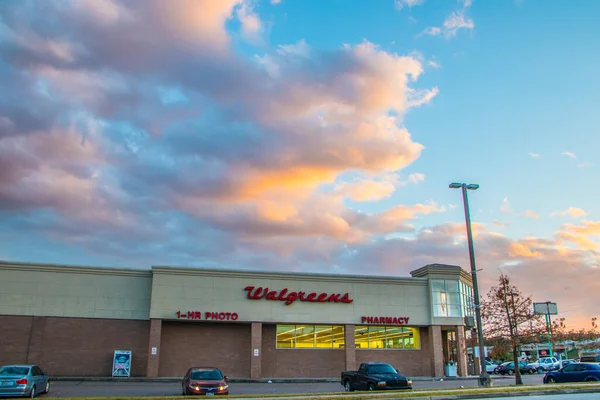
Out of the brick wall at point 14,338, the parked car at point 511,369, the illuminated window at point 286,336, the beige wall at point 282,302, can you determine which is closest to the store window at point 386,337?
the beige wall at point 282,302

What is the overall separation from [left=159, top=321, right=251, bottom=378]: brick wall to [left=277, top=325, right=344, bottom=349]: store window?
2855mm

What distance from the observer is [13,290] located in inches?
1519

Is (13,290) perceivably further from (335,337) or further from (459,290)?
(459,290)

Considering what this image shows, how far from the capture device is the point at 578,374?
33.6 meters

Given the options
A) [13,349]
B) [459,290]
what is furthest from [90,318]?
[459,290]

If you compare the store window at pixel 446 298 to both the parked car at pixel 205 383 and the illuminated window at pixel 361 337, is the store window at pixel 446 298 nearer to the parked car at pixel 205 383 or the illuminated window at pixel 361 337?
the illuminated window at pixel 361 337

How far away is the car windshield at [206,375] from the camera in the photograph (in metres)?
24.6

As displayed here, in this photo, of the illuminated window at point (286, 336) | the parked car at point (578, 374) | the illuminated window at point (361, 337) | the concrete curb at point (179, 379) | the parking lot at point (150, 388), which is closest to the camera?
the parking lot at point (150, 388)

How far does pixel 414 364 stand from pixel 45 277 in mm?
29651

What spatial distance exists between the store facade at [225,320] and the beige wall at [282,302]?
0.08 metres

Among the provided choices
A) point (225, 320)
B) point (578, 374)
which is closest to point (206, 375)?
point (225, 320)

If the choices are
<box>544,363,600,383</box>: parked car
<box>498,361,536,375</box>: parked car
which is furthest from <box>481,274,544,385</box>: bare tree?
<box>498,361,536,375</box>: parked car

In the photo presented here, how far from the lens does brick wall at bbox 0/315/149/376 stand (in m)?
37.7

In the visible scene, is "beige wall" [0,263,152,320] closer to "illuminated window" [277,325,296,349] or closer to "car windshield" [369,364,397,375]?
"illuminated window" [277,325,296,349]
